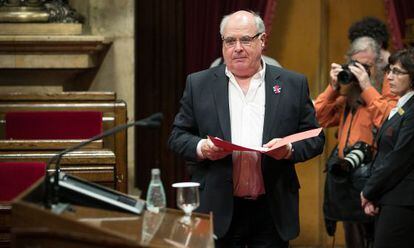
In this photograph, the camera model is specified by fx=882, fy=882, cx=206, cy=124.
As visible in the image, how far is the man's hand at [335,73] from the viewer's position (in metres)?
5.34

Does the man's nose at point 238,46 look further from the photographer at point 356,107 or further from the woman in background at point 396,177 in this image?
the photographer at point 356,107

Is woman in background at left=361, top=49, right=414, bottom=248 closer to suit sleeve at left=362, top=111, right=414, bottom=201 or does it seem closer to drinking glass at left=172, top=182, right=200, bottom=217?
suit sleeve at left=362, top=111, right=414, bottom=201

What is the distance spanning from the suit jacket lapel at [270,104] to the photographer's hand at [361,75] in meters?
1.36

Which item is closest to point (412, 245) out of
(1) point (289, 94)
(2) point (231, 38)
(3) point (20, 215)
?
(1) point (289, 94)

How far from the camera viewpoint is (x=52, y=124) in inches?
231

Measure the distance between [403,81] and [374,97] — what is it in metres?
0.43

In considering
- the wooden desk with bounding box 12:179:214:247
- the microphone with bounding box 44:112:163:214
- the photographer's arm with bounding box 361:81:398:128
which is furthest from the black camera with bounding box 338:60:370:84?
the wooden desk with bounding box 12:179:214:247

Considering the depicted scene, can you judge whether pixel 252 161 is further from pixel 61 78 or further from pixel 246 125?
pixel 61 78

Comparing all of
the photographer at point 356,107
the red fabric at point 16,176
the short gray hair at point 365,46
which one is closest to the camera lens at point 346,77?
the photographer at point 356,107

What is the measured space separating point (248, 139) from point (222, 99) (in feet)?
0.72

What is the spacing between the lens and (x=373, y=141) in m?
5.30

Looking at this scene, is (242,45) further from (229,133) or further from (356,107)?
(356,107)

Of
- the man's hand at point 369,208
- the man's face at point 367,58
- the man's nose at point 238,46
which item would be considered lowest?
the man's hand at point 369,208

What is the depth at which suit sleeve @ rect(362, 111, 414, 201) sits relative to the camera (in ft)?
15.0
